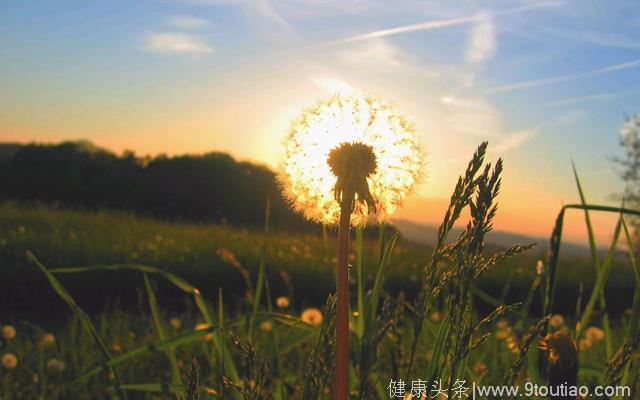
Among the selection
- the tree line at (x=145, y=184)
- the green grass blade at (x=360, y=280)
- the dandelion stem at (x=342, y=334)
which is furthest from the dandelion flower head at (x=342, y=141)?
the tree line at (x=145, y=184)

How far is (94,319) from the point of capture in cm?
694

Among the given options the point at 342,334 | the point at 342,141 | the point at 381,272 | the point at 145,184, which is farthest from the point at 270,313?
the point at 145,184

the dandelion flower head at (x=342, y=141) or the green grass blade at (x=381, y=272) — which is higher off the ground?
the dandelion flower head at (x=342, y=141)

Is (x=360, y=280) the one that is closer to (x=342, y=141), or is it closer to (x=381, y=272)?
(x=381, y=272)

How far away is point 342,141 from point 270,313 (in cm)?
58

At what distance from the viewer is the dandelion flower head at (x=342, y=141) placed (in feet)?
4.95

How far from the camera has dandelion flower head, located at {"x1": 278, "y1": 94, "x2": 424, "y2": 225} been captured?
1509mm

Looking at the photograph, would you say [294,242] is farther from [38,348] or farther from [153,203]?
[153,203]

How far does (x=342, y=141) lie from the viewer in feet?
4.58

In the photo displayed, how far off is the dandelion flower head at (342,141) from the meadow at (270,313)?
166 mm

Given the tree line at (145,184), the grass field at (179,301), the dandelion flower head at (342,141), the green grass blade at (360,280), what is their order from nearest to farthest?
the dandelion flower head at (342,141)
the green grass blade at (360,280)
the grass field at (179,301)
the tree line at (145,184)

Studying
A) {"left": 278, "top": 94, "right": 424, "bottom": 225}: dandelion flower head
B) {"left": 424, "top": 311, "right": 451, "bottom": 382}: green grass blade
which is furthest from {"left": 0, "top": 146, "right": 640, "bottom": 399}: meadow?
{"left": 278, "top": 94, "right": 424, "bottom": 225}: dandelion flower head

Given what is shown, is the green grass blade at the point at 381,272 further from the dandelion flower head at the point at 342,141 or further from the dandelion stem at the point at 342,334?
the dandelion stem at the point at 342,334

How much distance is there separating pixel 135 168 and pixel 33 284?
46.8 ft
